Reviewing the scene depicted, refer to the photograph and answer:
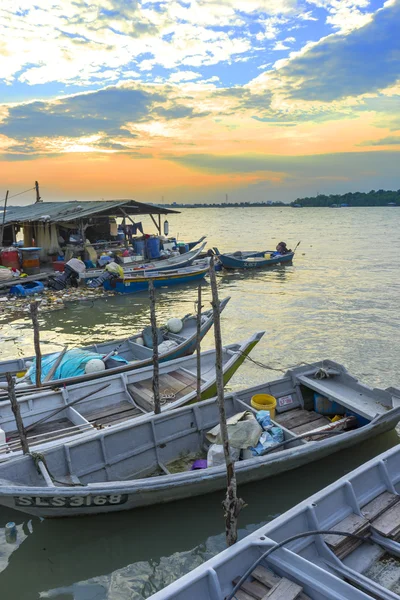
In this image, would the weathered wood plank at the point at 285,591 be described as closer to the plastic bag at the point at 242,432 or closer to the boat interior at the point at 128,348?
the plastic bag at the point at 242,432

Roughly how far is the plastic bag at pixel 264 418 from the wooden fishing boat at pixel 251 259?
2193 cm

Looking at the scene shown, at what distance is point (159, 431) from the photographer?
7793mm

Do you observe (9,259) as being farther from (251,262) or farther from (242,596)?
(242,596)

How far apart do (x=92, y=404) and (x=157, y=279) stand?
16.1 meters

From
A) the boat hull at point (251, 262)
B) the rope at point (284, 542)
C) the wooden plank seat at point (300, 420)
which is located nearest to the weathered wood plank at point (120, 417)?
the wooden plank seat at point (300, 420)

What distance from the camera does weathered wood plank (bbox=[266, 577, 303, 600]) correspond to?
413 centimetres

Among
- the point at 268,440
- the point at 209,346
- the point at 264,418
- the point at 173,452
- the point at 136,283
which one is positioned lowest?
the point at 209,346

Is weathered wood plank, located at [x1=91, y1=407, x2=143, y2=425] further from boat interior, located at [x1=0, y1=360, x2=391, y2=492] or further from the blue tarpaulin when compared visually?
the blue tarpaulin

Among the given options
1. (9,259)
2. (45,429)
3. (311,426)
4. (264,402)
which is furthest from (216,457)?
(9,259)

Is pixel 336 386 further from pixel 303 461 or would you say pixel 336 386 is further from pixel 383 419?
pixel 303 461

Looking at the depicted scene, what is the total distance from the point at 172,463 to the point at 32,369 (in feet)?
14.6

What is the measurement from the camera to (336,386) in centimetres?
952

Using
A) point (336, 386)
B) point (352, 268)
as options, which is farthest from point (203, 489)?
point (352, 268)

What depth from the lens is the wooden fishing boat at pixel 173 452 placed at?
6.27m
